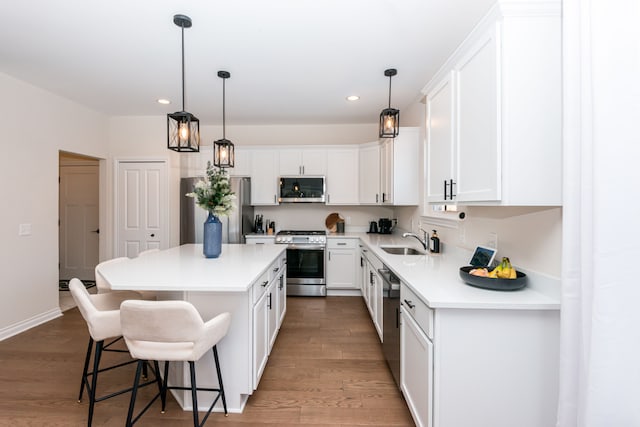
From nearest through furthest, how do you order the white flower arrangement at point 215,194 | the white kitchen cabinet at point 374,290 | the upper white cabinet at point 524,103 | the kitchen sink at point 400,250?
the upper white cabinet at point 524,103
the white flower arrangement at point 215,194
the white kitchen cabinet at point 374,290
the kitchen sink at point 400,250

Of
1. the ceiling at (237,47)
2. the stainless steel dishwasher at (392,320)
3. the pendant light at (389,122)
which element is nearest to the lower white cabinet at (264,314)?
the stainless steel dishwasher at (392,320)

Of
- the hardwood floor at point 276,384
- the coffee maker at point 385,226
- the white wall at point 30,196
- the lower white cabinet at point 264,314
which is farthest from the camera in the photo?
the coffee maker at point 385,226

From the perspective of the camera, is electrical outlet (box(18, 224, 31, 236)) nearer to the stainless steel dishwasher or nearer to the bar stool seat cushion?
the bar stool seat cushion

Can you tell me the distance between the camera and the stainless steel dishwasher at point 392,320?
2.01 meters

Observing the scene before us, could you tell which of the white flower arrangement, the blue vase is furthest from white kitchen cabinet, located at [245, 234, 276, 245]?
the white flower arrangement

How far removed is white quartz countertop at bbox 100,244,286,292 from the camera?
1622 millimetres

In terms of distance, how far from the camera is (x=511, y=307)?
140 cm

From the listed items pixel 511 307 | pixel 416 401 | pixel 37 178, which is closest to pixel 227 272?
pixel 416 401

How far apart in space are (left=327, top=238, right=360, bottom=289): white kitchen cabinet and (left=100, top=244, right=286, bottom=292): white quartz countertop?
1666 millimetres

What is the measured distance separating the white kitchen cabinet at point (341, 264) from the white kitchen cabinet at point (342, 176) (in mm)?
664

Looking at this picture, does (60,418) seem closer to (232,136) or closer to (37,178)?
(37,178)

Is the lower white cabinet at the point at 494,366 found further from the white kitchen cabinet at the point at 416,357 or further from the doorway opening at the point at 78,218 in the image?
the doorway opening at the point at 78,218

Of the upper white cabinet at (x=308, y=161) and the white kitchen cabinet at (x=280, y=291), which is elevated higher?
the upper white cabinet at (x=308, y=161)

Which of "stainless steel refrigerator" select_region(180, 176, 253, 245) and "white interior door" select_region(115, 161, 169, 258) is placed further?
"white interior door" select_region(115, 161, 169, 258)
